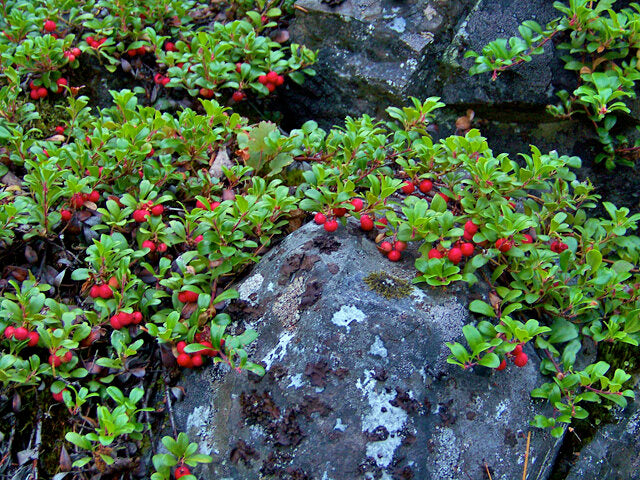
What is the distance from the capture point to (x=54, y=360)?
8.88ft

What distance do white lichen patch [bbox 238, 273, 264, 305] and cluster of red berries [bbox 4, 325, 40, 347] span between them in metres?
1.05

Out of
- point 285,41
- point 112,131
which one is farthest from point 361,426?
point 285,41

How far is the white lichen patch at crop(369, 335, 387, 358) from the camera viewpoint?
103 inches

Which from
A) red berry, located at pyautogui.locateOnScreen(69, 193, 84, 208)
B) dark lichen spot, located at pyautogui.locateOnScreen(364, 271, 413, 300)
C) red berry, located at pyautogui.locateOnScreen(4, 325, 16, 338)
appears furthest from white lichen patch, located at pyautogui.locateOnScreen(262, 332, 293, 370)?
red berry, located at pyautogui.locateOnScreen(69, 193, 84, 208)

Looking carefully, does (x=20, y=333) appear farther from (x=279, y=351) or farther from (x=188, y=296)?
(x=279, y=351)

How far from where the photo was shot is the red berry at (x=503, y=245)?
2.79 metres

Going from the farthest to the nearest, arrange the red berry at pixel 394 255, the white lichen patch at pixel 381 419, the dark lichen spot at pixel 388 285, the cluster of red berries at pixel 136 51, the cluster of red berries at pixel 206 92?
the cluster of red berries at pixel 136 51, the cluster of red berries at pixel 206 92, the red berry at pixel 394 255, the dark lichen spot at pixel 388 285, the white lichen patch at pixel 381 419

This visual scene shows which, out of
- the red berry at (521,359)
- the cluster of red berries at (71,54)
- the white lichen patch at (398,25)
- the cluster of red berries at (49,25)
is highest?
the white lichen patch at (398,25)

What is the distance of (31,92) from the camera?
433cm

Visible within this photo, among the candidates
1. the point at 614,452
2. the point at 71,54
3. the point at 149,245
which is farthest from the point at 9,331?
the point at 614,452

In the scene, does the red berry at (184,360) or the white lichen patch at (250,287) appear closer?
the red berry at (184,360)

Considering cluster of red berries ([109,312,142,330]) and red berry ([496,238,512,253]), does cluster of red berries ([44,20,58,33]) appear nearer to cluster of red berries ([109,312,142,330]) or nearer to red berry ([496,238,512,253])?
cluster of red berries ([109,312,142,330])

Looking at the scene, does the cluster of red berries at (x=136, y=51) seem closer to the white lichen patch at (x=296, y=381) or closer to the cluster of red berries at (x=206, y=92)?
the cluster of red berries at (x=206, y=92)

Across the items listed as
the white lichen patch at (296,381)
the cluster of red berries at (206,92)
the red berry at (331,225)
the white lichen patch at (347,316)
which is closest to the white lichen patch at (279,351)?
the white lichen patch at (296,381)
